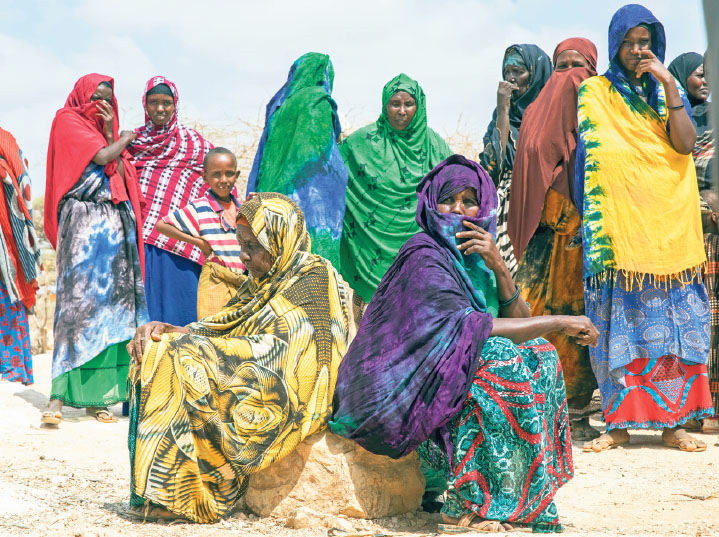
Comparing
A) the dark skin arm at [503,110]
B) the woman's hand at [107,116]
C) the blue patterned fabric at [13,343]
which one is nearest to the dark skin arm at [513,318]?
the dark skin arm at [503,110]

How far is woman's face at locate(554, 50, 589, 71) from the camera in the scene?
661 centimetres

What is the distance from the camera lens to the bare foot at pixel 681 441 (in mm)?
5645

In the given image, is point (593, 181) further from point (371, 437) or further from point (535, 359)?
point (371, 437)

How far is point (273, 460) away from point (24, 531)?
1.05 meters

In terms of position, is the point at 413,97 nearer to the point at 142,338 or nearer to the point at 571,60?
the point at 571,60

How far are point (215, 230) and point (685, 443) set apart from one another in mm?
3399

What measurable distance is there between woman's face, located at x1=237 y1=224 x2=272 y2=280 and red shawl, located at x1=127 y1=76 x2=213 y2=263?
3.41m

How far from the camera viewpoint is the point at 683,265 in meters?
5.76

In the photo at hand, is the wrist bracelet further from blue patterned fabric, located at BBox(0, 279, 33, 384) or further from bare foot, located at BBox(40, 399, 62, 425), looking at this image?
blue patterned fabric, located at BBox(0, 279, 33, 384)

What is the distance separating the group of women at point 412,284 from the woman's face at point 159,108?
1.6 inches

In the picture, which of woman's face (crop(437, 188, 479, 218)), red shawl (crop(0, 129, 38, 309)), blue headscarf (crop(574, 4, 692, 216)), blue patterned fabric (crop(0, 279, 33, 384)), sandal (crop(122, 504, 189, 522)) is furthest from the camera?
blue patterned fabric (crop(0, 279, 33, 384))

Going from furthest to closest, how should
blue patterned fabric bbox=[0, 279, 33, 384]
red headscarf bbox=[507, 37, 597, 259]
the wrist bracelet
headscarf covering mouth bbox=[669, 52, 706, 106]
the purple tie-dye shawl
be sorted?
blue patterned fabric bbox=[0, 279, 33, 384]
headscarf covering mouth bbox=[669, 52, 706, 106]
red headscarf bbox=[507, 37, 597, 259]
the wrist bracelet
the purple tie-dye shawl

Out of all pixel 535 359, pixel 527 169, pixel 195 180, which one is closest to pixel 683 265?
pixel 527 169

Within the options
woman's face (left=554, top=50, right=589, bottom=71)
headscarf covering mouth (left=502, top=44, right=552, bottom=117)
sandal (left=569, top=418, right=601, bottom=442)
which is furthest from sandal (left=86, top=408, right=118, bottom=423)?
woman's face (left=554, top=50, right=589, bottom=71)
